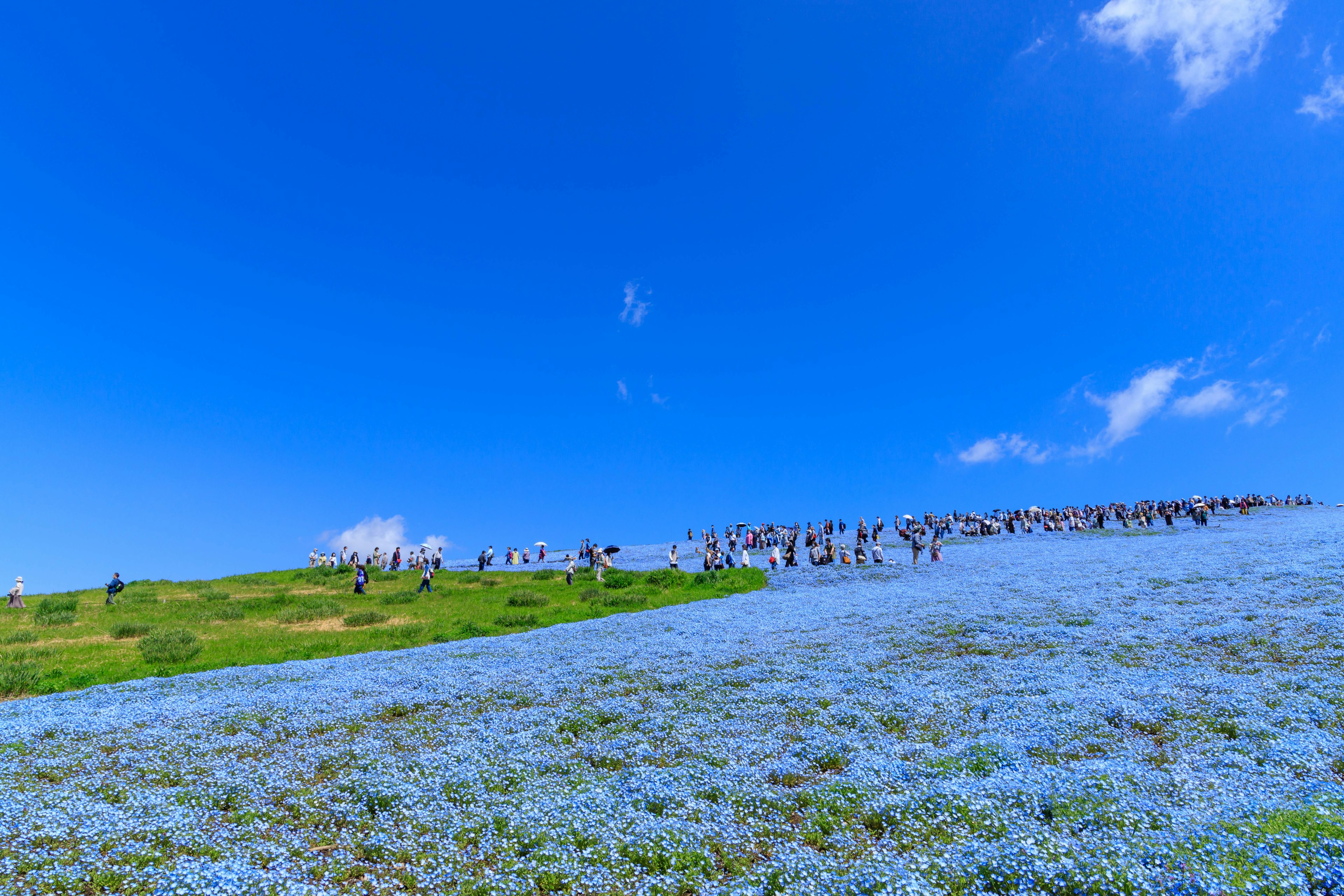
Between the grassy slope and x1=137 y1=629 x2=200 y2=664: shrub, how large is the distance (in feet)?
1.08

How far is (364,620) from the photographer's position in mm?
29422

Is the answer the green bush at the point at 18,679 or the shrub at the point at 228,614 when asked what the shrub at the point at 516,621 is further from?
the green bush at the point at 18,679

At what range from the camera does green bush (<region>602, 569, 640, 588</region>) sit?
38.7 m

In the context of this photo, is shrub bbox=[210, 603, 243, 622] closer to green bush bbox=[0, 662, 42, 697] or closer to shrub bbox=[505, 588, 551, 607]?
green bush bbox=[0, 662, 42, 697]

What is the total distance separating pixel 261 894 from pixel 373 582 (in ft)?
133

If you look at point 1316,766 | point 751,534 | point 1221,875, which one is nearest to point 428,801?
point 1221,875

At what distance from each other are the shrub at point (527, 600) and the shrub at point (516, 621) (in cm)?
376

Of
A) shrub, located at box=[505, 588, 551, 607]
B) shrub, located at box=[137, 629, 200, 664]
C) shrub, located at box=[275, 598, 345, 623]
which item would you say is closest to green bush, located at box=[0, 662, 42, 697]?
shrub, located at box=[137, 629, 200, 664]

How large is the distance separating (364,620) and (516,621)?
7.57 m

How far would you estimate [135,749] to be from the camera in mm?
11508

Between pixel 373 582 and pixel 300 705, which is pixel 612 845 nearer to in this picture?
pixel 300 705

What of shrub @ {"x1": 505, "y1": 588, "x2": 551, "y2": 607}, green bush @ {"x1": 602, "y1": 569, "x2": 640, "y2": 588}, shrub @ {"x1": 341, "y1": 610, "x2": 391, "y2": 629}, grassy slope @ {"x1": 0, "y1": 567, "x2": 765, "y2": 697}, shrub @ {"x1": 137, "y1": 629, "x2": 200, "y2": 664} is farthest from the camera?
green bush @ {"x1": 602, "y1": 569, "x2": 640, "y2": 588}

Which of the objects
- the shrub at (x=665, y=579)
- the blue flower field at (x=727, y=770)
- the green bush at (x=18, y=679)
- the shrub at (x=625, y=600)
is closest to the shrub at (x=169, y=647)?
the green bush at (x=18, y=679)

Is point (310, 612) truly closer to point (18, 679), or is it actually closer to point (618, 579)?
point (18, 679)
